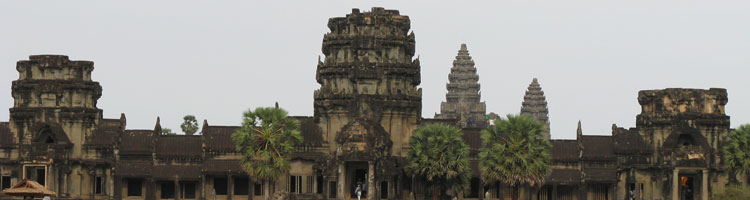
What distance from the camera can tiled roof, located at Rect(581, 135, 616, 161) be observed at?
10500cm

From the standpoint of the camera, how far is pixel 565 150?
4168 inches

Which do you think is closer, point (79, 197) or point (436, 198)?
point (436, 198)

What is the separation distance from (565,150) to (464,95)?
296ft

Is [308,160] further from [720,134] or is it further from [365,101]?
[720,134]

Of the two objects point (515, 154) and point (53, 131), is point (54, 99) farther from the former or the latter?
point (515, 154)

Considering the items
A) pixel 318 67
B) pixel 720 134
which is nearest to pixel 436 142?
pixel 318 67

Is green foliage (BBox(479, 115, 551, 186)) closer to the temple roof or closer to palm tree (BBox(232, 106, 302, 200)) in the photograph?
the temple roof

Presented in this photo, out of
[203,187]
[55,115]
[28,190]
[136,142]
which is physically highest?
[55,115]

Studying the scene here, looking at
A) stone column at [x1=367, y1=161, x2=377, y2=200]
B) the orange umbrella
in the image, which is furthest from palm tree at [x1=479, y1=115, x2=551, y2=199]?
the orange umbrella

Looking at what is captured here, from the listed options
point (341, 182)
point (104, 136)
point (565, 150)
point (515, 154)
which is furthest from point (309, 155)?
point (565, 150)

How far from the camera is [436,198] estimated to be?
9862 centimetres

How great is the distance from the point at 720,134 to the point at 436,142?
2328cm

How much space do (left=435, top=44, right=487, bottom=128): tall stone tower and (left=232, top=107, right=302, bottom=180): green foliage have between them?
313 feet

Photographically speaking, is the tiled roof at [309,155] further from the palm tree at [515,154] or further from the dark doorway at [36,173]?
the dark doorway at [36,173]
